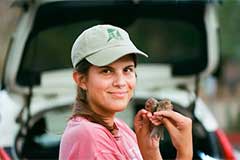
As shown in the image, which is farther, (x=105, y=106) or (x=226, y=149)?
(x=226, y=149)

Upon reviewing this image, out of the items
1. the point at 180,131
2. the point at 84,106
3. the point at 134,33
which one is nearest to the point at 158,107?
the point at 180,131

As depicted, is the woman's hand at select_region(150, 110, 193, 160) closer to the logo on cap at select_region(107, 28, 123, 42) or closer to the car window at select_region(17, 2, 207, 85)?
the logo on cap at select_region(107, 28, 123, 42)

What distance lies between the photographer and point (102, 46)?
2.49 m

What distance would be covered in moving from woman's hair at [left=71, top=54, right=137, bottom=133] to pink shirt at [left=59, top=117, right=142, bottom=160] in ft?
0.08

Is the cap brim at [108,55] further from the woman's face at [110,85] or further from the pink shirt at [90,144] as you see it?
the pink shirt at [90,144]

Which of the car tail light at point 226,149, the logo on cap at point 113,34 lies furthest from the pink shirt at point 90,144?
the car tail light at point 226,149

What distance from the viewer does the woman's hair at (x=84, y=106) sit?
2.52 m

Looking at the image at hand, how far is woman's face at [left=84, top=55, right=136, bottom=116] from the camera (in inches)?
98.6

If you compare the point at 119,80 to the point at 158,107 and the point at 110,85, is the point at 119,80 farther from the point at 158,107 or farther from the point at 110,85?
the point at 158,107

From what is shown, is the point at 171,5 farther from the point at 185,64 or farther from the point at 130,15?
the point at 185,64

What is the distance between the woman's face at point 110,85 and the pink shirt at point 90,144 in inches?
2.7

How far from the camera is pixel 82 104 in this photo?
8.38ft

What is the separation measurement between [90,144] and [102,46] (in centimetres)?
30

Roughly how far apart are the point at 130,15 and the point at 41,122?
36.4 inches
